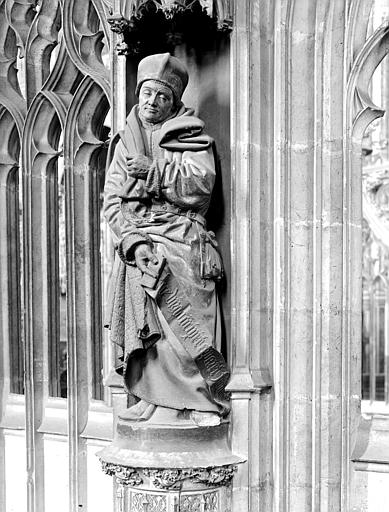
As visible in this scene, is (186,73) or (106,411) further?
(106,411)

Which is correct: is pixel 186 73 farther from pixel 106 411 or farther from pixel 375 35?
pixel 106 411

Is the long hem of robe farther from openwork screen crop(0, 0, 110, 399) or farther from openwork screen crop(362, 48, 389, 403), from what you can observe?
openwork screen crop(362, 48, 389, 403)

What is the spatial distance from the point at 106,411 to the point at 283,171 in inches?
89.5

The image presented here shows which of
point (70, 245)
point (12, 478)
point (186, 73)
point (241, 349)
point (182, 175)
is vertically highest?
point (186, 73)

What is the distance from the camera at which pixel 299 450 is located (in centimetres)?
508

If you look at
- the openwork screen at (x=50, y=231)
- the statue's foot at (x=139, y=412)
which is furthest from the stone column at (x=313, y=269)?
the openwork screen at (x=50, y=231)

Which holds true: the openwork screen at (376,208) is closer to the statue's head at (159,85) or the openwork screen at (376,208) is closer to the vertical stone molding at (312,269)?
the vertical stone molding at (312,269)

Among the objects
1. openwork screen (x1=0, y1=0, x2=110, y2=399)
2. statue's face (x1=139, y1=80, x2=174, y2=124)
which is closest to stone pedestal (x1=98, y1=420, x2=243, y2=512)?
openwork screen (x1=0, y1=0, x2=110, y2=399)

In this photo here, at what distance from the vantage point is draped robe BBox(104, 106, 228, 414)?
15.5 feet

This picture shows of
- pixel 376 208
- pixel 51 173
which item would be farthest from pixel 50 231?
pixel 376 208

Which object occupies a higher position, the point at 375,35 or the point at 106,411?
the point at 375,35

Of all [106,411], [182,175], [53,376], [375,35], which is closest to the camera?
[182,175]

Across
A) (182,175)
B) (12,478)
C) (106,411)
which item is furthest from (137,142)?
(12,478)

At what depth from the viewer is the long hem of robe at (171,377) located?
4.77m
